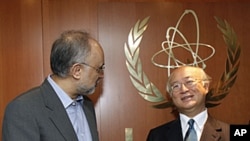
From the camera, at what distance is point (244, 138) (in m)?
1.63

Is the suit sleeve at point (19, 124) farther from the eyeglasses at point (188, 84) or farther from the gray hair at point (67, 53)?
the eyeglasses at point (188, 84)

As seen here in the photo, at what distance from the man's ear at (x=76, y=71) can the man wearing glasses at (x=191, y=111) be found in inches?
26.5

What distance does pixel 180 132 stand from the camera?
7.38ft

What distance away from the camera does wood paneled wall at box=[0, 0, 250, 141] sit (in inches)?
90.7

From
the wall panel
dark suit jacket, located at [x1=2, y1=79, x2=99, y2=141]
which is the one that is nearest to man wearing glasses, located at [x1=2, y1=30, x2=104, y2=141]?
dark suit jacket, located at [x1=2, y1=79, x2=99, y2=141]

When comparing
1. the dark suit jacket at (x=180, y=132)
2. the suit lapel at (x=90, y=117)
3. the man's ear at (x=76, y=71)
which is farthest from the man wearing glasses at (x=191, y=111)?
the man's ear at (x=76, y=71)

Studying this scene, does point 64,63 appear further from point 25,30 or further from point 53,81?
point 25,30

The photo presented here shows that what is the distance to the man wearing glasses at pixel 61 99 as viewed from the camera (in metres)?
1.60

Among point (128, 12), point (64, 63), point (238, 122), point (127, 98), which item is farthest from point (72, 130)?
point (238, 122)

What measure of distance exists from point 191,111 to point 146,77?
386 millimetres

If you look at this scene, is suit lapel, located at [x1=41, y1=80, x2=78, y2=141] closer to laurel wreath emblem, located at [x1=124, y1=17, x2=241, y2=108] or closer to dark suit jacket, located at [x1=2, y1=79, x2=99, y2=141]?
dark suit jacket, located at [x1=2, y1=79, x2=99, y2=141]

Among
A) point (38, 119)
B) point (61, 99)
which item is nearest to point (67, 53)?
point (61, 99)

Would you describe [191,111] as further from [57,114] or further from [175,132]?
[57,114]

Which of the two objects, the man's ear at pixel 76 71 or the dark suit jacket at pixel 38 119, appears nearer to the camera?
the dark suit jacket at pixel 38 119
